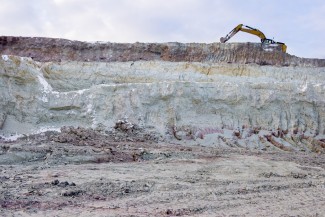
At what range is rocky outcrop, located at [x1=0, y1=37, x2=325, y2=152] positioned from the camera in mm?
16922

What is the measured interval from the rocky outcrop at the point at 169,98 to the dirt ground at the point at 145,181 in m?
2.39

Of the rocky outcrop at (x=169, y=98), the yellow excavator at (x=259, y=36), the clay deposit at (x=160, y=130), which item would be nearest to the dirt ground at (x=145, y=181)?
the clay deposit at (x=160, y=130)

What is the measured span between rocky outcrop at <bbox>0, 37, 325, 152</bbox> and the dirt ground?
2.39 metres

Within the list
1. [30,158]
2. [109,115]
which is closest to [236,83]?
[109,115]

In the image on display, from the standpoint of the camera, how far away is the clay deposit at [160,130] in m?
7.86

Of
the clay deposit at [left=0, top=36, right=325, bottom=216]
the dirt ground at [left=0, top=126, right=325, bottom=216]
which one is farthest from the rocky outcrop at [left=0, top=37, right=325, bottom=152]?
the dirt ground at [left=0, top=126, right=325, bottom=216]

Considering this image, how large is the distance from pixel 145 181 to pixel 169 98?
1012 centimetres

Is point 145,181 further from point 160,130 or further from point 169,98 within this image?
point 169,98

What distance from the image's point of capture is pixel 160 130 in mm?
17766

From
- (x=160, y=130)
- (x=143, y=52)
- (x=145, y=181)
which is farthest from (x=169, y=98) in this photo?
(x=145, y=181)

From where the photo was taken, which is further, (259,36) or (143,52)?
(259,36)

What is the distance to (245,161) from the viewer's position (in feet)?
41.6

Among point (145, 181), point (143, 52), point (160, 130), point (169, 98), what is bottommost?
point (145, 181)

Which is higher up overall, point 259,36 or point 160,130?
point 259,36
